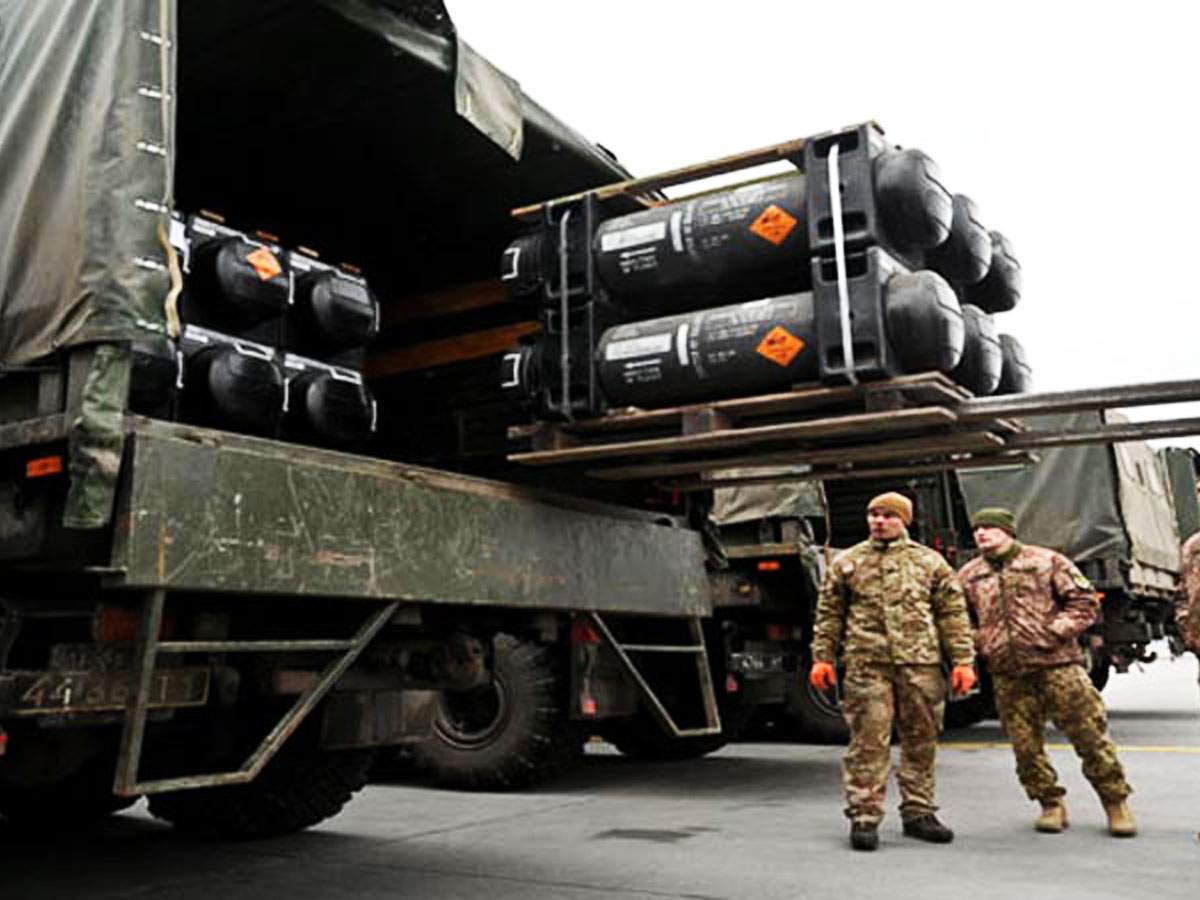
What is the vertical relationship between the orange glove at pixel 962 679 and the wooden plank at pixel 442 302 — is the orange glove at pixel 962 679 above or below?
below

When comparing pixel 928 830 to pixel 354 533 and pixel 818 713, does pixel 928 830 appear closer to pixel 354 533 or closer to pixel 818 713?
pixel 354 533

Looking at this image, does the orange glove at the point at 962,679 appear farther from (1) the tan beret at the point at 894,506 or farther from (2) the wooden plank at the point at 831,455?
(2) the wooden plank at the point at 831,455

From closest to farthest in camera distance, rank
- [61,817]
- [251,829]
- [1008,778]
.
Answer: [251,829] → [61,817] → [1008,778]

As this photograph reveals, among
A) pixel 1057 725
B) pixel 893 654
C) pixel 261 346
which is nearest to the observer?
pixel 261 346

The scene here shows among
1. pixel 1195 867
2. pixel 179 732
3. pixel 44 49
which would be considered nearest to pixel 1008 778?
pixel 1195 867

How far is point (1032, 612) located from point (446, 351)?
333 centimetres

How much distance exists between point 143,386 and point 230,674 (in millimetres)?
1028

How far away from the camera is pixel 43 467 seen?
3.41 meters

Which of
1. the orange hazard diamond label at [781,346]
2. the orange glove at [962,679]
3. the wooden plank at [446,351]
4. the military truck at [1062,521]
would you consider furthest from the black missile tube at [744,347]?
the military truck at [1062,521]

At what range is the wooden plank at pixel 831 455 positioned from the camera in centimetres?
494

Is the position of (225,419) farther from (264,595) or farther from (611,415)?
(611,415)

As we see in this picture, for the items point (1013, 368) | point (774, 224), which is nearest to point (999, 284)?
point (1013, 368)

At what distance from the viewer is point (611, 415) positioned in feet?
16.5

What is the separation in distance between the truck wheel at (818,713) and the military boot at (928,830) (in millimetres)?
3850
